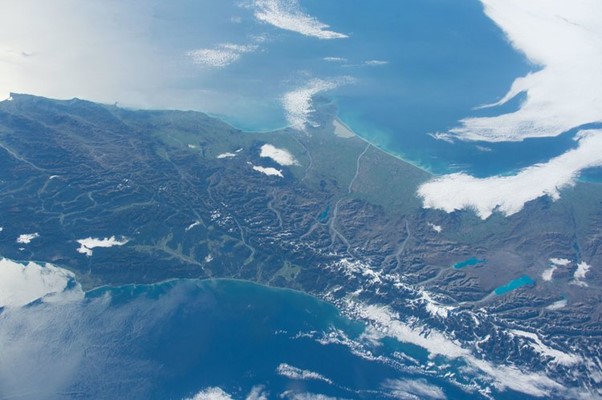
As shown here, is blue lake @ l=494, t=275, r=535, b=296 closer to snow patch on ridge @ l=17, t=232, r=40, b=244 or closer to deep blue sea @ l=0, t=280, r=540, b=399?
deep blue sea @ l=0, t=280, r=540, b=399

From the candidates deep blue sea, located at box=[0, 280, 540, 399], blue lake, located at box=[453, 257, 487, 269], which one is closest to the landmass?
blue lake, located at box=[453, 257, 487, 269]

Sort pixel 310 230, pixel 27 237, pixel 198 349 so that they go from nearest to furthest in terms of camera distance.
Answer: pixel 198 349, pixel 27 237, pixel 310 230

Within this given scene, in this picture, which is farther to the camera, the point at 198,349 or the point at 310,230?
the point at 310,230

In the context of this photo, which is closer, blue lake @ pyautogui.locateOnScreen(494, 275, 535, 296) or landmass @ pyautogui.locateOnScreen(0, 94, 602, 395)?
landmass @ pyautogui.locateOnScreen(0, 94, 602, 395)

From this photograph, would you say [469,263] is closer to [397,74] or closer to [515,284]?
[515,284]

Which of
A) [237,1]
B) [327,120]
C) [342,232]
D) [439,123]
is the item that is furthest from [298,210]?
[237,1]

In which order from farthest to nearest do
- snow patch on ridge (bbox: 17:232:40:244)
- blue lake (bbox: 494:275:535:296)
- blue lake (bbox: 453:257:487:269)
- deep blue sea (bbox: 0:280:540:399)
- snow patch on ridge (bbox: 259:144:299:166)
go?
1. snow patch on ridge (bbox: 259:144:299:166)
2. blue lake (bbox: 453:257:487:269)
3. snow patch on ridge (bbox: 17:232:40:244)
4. blue lake (bbox: 494:275:535:296)
5. deep blue sea (bbox: 0:280:540:399)

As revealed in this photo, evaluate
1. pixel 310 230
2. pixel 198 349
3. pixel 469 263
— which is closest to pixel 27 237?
pixel 198 349

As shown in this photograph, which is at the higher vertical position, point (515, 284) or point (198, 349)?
point (515, 284)

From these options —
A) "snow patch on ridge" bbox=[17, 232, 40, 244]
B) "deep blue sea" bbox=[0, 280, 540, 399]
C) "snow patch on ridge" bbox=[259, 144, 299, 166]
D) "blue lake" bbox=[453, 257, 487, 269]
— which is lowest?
"deep blue sea" bbox=[0, 280, 540, 399]
